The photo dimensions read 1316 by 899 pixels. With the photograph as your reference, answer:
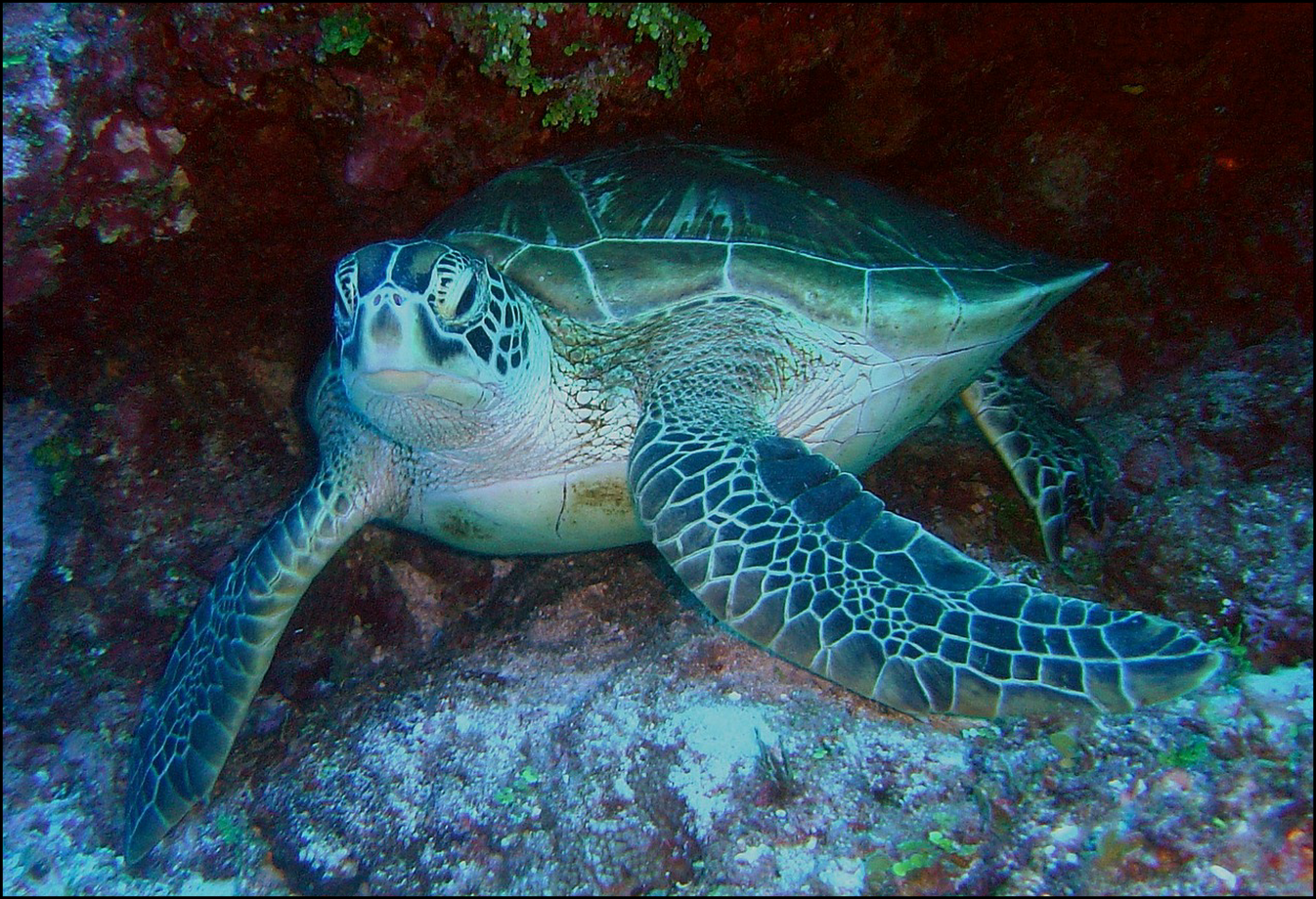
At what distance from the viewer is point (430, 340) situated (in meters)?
2.12

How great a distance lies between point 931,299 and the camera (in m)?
2.76

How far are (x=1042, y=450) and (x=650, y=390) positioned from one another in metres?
1.75

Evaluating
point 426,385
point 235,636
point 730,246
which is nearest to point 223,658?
point 235,636

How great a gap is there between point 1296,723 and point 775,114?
296 cm

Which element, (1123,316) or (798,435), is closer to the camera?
(798,435)

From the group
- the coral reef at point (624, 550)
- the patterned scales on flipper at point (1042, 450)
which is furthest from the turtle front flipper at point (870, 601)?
the patterned scales on flipper at point (1042, 450)

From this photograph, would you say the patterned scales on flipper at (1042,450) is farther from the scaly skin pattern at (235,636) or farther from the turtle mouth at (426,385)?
the scaly skin pattern at (235,636)

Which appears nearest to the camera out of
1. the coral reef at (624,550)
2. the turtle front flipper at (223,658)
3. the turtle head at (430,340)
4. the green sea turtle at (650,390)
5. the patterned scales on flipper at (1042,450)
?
the coral reef at (624,550)

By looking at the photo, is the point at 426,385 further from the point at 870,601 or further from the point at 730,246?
the point at 870,601

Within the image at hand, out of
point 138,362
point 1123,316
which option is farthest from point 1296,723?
point 138,362

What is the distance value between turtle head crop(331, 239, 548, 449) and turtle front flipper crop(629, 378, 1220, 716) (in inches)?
26.1

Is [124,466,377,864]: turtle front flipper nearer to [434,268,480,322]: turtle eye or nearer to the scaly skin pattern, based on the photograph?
the scaly skin pattern

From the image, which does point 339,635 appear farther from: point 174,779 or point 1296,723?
point 1296,723

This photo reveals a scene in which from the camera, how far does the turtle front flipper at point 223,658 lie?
2.38m
